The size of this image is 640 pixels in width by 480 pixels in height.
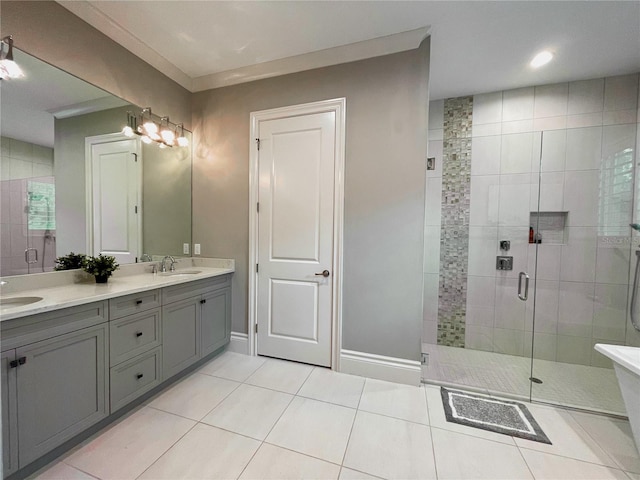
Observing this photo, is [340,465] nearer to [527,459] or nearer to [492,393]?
[527,459]

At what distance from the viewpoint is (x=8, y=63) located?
143 cm

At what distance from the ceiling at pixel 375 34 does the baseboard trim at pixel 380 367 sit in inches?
99.4

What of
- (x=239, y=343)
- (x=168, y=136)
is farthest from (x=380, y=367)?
(x=168, y=136)

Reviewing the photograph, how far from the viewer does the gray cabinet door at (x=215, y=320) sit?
222 cm

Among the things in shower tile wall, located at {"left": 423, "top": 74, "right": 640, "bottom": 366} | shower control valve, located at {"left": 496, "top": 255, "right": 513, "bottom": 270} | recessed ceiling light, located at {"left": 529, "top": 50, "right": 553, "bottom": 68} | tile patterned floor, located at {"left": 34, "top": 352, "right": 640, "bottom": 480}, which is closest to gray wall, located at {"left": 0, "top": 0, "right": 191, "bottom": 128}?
tile patterned floor, located at {"left": 34, "top": 352, "right": 640, "bottom": 480}

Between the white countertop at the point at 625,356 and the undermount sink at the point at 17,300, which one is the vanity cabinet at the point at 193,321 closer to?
the undermount sink at the point at 17,300

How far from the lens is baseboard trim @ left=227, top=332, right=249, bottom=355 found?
2.51 m

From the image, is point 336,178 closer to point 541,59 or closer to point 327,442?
point 327,442

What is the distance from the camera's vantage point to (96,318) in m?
1.42

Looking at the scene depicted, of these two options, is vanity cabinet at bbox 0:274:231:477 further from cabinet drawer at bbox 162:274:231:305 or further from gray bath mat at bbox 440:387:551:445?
gray bath mat at bbox 440:387:551:445

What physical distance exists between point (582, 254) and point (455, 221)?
1.12 metres

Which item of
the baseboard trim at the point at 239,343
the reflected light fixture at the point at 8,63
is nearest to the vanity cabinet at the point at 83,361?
the baseboard trim at the point at 239,343

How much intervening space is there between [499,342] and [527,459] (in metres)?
1.49

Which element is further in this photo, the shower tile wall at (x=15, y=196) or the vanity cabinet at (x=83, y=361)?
the shower tile wall at (x=15, y=196)
